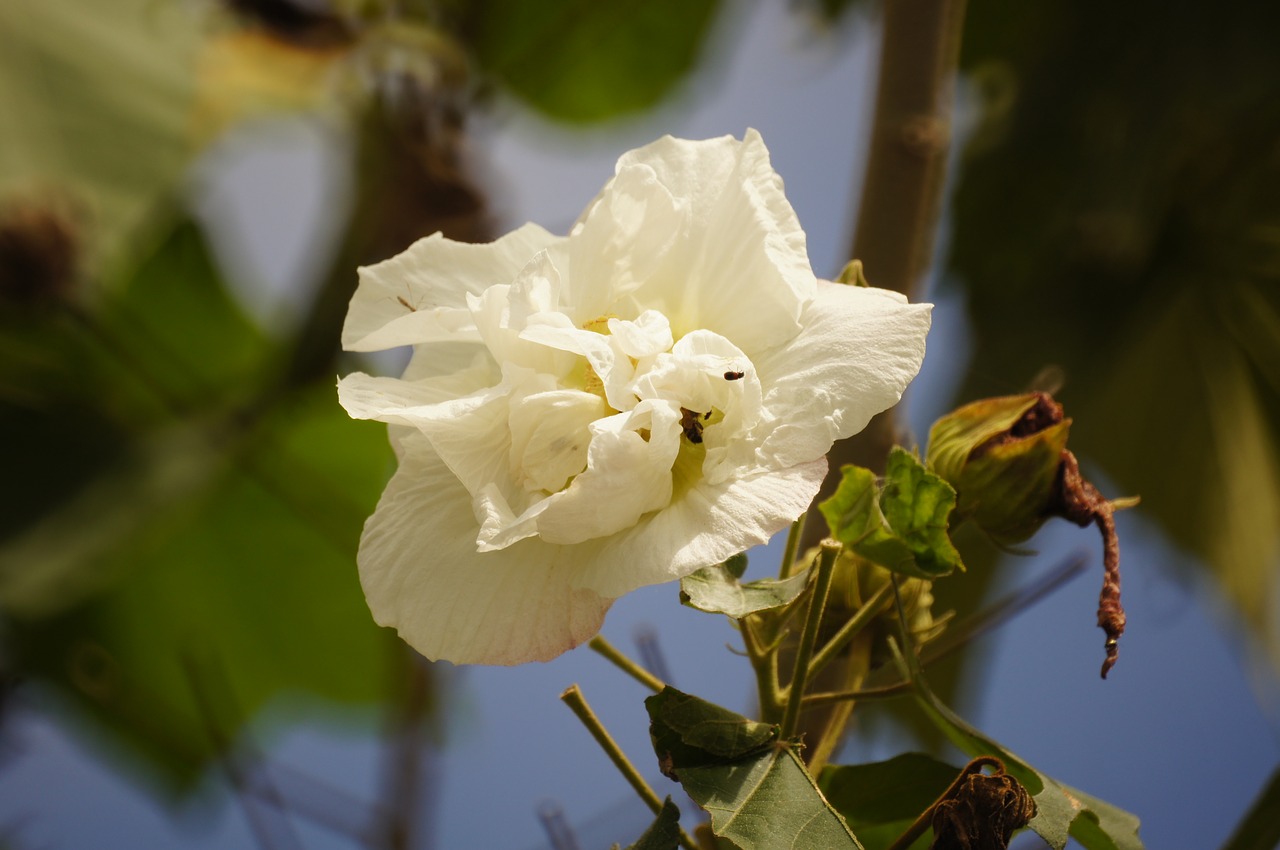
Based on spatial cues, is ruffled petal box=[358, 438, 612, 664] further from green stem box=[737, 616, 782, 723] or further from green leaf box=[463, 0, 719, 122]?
green leaf box=[463, 0, 719, 122]

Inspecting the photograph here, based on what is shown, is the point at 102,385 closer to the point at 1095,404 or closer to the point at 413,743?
the point at 413,743

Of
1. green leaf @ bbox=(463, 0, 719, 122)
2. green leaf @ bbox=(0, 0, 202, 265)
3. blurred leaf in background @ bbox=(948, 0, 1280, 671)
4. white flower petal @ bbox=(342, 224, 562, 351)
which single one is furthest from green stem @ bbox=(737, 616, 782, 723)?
green leaf @ bbox=(463, 0, 719, 122)

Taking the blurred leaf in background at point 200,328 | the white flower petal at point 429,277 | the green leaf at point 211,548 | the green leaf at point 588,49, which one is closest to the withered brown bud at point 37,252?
the blurred leaf in background at point 200,328

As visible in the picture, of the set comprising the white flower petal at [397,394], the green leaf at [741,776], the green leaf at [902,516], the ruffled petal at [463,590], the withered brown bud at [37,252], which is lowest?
the withered brown bud at [37,252]

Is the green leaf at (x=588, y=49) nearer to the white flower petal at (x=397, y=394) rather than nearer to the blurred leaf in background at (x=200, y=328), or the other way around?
the blurred leaf in background at (x=200, y=328)

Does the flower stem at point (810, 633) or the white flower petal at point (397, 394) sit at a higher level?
the white flower petal at point (397, 394)

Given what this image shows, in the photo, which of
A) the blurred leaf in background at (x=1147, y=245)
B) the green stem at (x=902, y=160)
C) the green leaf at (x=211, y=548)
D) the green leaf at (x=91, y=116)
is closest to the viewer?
the green stem at (x=902, y=160)

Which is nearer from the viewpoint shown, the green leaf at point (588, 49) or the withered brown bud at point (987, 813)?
the withered brown bud at point (987, 813)
